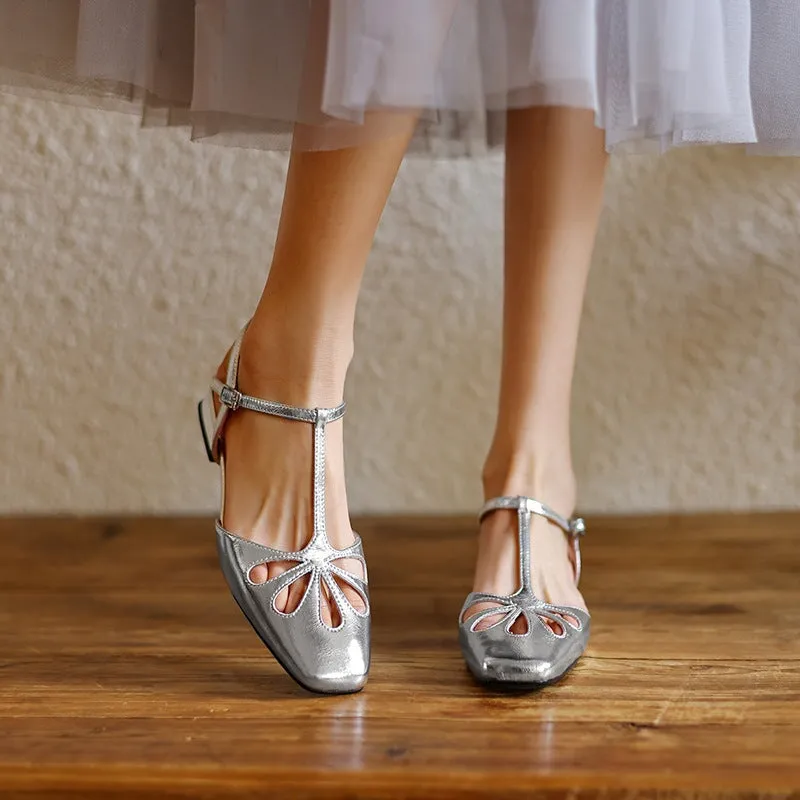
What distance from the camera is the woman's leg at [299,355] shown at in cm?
60

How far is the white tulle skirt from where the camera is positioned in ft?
1.66

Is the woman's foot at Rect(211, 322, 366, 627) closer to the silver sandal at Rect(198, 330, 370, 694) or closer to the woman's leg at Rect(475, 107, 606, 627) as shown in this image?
the silver sandal at Rect(198, 330, 370, 694)

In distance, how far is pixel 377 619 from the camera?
0.76 meters

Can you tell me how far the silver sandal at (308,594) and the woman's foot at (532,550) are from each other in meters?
0.09

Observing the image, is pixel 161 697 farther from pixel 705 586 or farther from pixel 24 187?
pixel 24 187

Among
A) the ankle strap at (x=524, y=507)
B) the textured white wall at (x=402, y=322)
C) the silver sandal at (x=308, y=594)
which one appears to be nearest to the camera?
the silver sandal at (x=308, y=594)

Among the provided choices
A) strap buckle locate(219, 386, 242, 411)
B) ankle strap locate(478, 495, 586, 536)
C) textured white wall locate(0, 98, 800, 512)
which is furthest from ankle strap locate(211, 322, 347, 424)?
textured white wall locate(0, 98, 800, 512)

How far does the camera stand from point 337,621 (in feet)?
1.98

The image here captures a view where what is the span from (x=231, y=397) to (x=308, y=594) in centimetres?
15

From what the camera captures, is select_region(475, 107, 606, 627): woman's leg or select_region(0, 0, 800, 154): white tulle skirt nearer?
select_region(0, 0, 800, 154): white tulle skirt

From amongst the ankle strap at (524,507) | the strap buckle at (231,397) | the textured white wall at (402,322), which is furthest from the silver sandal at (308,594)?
the textured white wall at (402,322)

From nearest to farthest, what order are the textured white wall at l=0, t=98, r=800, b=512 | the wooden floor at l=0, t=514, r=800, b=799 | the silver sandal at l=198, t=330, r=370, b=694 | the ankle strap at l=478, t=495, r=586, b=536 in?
the wooden floor at l=0, t=514, r=800, b=799, the silver sandal at l=198, t=330, r=370, b=694, the ankle strap at l=478, t=495, r=586, b=536, the textured white wall at l=0, t=98, r=800, b=512

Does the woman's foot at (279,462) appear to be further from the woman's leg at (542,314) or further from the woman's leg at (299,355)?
the woman's leg at (542,314)

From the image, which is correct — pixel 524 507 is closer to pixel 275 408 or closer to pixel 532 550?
pixel 532 550
